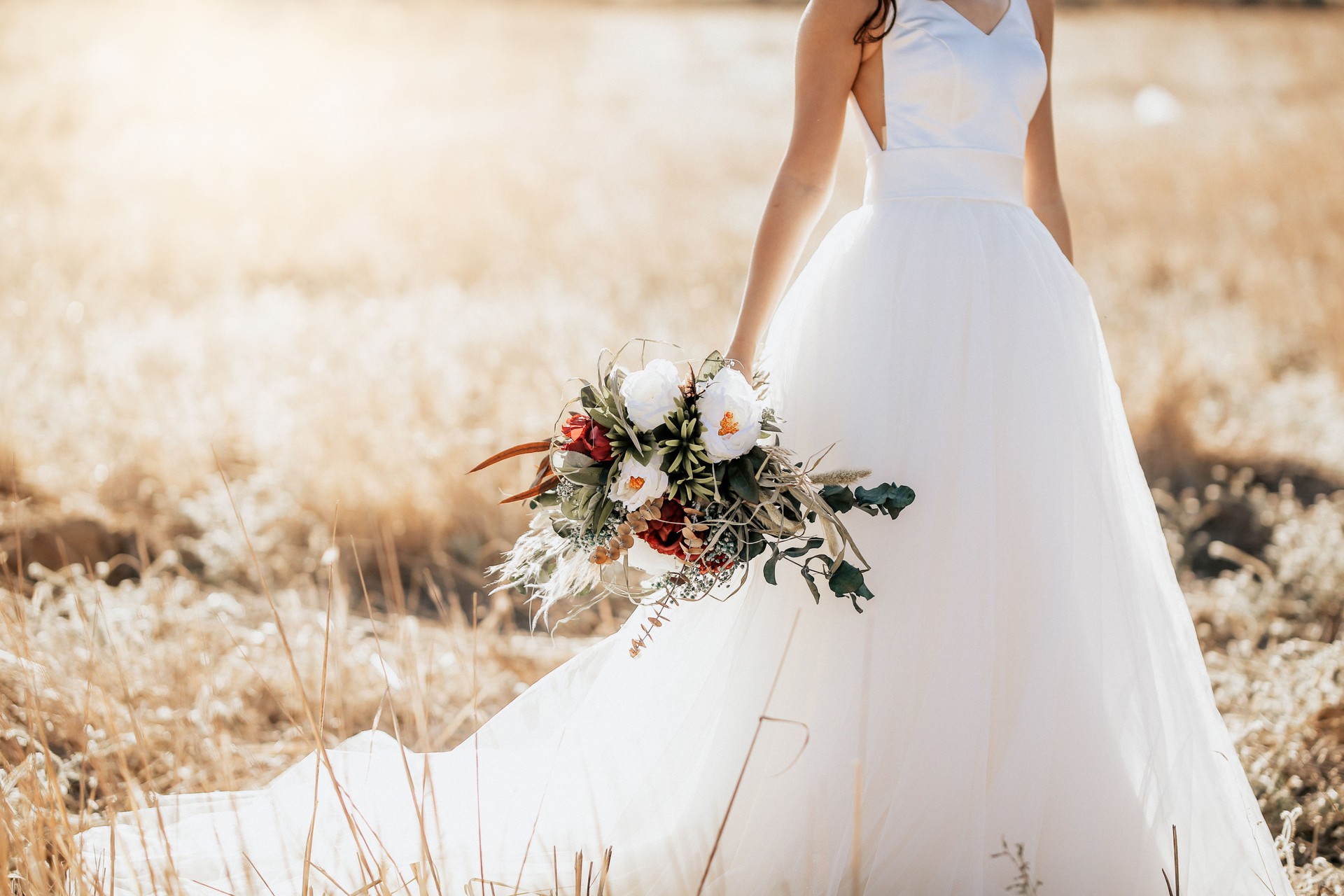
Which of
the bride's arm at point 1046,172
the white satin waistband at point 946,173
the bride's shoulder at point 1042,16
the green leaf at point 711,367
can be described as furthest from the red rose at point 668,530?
the bride's shoulder at point 1042,16

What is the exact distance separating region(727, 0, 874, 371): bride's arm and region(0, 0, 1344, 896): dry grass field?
0.91 metres

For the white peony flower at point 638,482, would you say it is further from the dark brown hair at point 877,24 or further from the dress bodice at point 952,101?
the dark brown hair at point 877,24

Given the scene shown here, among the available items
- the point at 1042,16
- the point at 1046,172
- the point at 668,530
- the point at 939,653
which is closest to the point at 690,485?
the point at 668,530

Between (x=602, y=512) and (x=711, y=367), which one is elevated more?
(x=711, y=367)

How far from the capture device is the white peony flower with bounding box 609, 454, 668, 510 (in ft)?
5.12

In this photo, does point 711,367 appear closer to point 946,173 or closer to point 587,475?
point 587,475

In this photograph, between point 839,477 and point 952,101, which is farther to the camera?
point 952,101

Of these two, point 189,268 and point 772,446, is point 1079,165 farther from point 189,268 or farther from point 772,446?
point 772,446

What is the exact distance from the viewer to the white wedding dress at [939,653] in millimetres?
1685

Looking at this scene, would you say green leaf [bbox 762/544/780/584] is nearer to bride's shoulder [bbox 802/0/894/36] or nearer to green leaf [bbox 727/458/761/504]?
green leaf [bbox 727/458/761/504]

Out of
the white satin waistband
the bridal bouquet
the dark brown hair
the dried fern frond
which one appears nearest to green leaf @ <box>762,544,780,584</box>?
the bridal bouquet

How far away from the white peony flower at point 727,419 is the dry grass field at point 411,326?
50 cm

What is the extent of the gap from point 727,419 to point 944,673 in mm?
605

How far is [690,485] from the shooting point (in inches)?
62.7
